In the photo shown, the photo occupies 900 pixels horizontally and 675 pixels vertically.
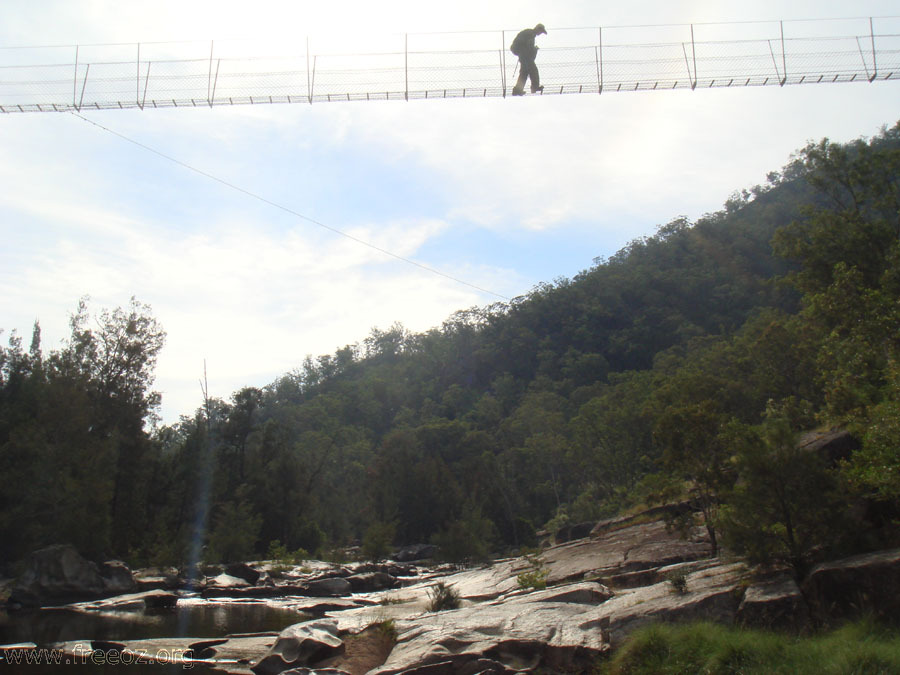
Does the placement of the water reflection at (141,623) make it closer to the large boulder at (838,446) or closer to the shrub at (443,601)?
the shrub at (443,601)

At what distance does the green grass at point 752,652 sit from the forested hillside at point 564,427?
257 cm

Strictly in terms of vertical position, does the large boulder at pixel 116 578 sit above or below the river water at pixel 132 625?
below

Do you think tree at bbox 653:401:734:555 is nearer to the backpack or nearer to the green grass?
the green grass

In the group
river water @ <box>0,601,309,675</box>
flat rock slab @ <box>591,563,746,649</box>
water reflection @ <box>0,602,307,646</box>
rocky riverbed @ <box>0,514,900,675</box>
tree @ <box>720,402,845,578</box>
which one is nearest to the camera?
rocky riverbed @ <box>0,514,900,675</box>

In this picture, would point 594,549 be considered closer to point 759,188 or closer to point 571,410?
point 571,410

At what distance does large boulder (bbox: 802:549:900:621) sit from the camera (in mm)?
9375

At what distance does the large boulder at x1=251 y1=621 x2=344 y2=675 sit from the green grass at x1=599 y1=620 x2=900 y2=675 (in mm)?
6810

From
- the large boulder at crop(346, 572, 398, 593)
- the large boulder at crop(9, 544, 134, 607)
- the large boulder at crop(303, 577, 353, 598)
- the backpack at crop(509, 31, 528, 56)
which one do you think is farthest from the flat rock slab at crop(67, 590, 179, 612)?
the backpack at crop(509, 31, 528, 56)

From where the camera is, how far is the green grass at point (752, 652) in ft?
26.0

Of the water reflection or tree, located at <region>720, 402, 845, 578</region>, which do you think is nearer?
tree, located at <region>720, 402, 845, 578</region>

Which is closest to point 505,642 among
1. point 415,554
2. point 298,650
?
point 298,650

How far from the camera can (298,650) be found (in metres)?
Result: 14.6

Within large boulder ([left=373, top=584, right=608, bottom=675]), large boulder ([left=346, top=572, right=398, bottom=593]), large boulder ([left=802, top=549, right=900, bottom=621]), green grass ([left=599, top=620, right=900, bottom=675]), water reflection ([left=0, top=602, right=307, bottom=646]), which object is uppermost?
large boulder ([left=802, top=549, right=900, bottom=621])

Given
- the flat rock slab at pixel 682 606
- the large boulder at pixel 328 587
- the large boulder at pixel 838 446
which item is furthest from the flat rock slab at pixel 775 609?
the large boulder at pixel 328 587
